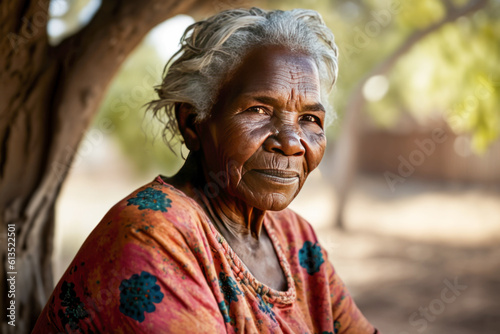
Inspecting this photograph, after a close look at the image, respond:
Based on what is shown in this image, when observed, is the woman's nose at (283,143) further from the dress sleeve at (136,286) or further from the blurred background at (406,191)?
the blurred background at (406,191)

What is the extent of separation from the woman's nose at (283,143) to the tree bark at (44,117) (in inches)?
46.5

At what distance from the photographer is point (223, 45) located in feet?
5.68

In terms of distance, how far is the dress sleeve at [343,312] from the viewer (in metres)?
2.08

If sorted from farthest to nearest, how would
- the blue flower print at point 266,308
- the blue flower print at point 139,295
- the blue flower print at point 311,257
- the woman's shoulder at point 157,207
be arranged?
the blue flower print at point 311,257, the blue flower print at point 266,308, the woman's shoulder at point 157,207, the blue flower print at point 139,295

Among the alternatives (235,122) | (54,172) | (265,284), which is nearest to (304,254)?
(265,284)

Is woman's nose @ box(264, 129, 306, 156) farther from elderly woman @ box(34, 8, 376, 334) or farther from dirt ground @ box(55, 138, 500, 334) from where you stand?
dirt ground @ box(55, 138, 500, 334)

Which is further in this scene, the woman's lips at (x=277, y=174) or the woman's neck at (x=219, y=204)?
the woman's neck at (x=219, y=204)

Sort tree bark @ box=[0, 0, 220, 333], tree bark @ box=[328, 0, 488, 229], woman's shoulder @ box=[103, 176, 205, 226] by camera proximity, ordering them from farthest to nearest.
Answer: tree bark @ box=[328, 0, 488, 229] → tree bark @ box=[0, 0, 220, 333] → woman's shoulder @ box=[103, 176, 205, 226]

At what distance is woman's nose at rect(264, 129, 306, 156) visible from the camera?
1682 mm

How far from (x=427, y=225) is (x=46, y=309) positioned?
11573 millimetres

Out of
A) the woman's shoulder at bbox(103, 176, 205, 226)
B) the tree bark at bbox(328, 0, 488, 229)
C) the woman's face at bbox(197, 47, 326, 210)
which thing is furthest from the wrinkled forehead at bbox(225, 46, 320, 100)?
the tree bark at bbox(328, 0, 488, 229)

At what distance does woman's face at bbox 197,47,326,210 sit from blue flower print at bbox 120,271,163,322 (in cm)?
48

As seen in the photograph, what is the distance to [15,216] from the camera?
2354 mm

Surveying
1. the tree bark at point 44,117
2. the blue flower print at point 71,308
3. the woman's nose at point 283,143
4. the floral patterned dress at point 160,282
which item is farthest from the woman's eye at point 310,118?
the tree bark at point 44,117
